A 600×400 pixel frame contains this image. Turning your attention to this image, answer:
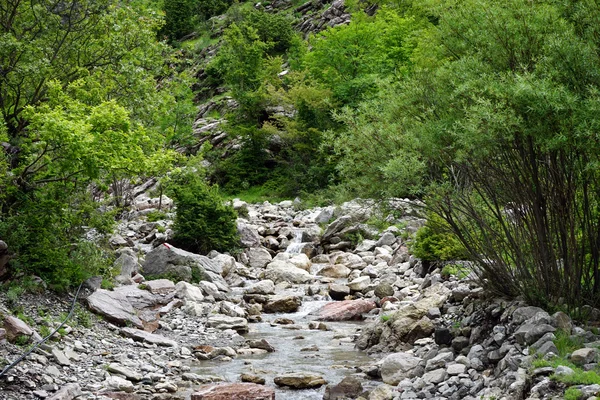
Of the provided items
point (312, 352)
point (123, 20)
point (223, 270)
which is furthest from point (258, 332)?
point (123, 20)

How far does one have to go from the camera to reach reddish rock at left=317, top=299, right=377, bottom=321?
60.8 feet

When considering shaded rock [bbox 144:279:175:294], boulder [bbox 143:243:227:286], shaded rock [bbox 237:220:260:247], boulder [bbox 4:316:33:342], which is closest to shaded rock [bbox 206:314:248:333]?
shaded rock [bbox 144:279:175:294]

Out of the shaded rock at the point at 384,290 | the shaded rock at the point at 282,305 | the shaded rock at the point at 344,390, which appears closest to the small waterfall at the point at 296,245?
the shaded rock at the point at 282,305

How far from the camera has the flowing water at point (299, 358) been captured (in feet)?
43.1

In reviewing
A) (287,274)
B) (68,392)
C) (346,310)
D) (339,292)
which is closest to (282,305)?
(339,292)

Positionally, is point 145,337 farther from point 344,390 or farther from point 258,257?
point 258,257

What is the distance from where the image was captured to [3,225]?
14.1 meters

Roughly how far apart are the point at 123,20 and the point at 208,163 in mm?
28256

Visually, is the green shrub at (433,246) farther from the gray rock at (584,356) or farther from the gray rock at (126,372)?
the gray rock at (126,372)

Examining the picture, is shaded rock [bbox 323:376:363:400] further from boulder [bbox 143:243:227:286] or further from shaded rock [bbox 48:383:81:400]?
boulder [bbox 143:243:227:286]

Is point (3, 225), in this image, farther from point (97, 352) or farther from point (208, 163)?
point (208, 163)

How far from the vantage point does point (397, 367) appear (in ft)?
41.7

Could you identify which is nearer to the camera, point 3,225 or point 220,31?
point 3,225

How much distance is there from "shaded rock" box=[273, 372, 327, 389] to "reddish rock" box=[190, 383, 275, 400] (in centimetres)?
66
